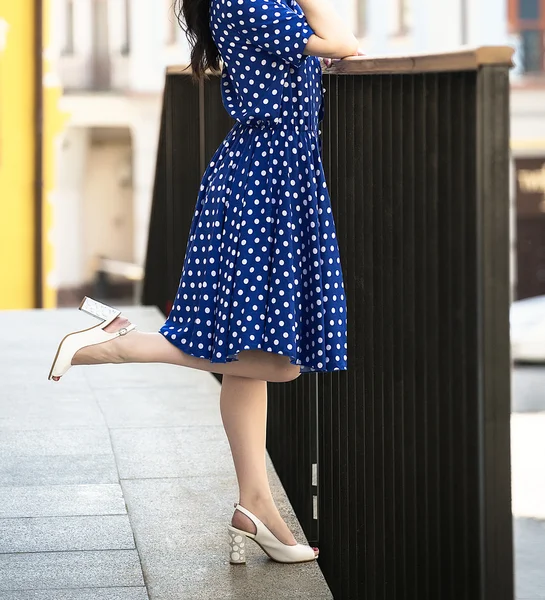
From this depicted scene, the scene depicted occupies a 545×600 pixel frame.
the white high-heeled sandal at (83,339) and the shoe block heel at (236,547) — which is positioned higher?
the white high-heeled sandal at (83,339)

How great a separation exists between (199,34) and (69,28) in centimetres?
2333

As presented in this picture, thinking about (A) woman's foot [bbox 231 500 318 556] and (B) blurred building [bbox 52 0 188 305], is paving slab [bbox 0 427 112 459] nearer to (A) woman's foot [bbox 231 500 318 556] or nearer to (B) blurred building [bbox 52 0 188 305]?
(A) woman's foot [bbox 231 500 318 556]

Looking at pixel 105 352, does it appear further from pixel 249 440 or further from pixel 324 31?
pixel 324 31

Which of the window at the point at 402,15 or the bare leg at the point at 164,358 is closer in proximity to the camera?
the bare leg at the point at 164,358

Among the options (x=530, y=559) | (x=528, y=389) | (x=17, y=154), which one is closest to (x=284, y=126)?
(x=530, y=559)

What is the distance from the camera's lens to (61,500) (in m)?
3.22

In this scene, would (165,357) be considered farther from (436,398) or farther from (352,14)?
(352,14)

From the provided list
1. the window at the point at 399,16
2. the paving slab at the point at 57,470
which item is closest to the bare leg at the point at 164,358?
the paving slab at the point at 57,470

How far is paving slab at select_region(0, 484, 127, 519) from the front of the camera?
312 centimetres

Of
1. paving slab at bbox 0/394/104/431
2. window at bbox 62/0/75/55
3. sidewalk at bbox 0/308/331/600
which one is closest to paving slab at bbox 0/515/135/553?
sidewalk at bbox 0/308/331/600

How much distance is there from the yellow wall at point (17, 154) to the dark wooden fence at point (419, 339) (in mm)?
9980

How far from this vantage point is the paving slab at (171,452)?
3512 mm

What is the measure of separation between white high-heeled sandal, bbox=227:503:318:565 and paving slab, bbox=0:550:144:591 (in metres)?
0.22

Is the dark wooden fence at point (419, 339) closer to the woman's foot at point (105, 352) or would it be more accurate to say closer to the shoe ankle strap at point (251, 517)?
the shoe ankle strap at point (251, 517)
